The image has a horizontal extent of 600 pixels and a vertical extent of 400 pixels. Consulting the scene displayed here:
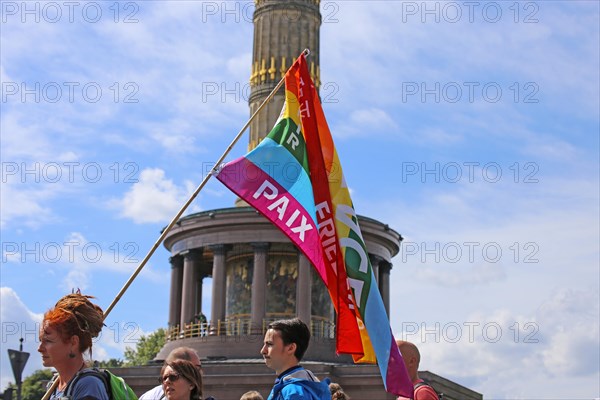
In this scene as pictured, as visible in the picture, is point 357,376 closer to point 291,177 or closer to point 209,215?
point 209,215

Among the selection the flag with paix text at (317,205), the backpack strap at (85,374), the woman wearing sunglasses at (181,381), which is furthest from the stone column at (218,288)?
the backpack strap at (85,374)

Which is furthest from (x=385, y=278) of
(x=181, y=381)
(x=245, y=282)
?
(x=181, y=381)

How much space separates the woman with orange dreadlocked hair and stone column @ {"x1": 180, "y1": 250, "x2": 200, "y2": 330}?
35895 millimetres

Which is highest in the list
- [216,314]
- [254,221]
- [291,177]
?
[254,221]

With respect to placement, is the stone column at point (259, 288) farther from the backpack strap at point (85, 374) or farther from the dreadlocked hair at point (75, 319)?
the backpack strap at point (85, 374)

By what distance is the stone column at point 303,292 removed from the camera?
39250mm

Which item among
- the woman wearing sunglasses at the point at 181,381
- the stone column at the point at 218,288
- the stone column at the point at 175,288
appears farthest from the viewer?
the stone column at the point at 175,288

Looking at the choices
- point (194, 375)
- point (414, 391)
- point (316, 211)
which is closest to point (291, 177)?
point (316, 211)

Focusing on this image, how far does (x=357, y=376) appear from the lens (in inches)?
1345

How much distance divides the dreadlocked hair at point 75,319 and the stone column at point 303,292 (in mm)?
33322

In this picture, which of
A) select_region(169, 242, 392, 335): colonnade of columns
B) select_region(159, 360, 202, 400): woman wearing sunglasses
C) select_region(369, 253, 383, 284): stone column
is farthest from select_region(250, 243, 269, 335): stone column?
select_region(159, 360, 202, 400): woman wearing sunglasses

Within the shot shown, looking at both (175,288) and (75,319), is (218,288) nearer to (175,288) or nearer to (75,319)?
(175,288)

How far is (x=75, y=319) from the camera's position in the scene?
227 inches

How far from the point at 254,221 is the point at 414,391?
3131 cm
